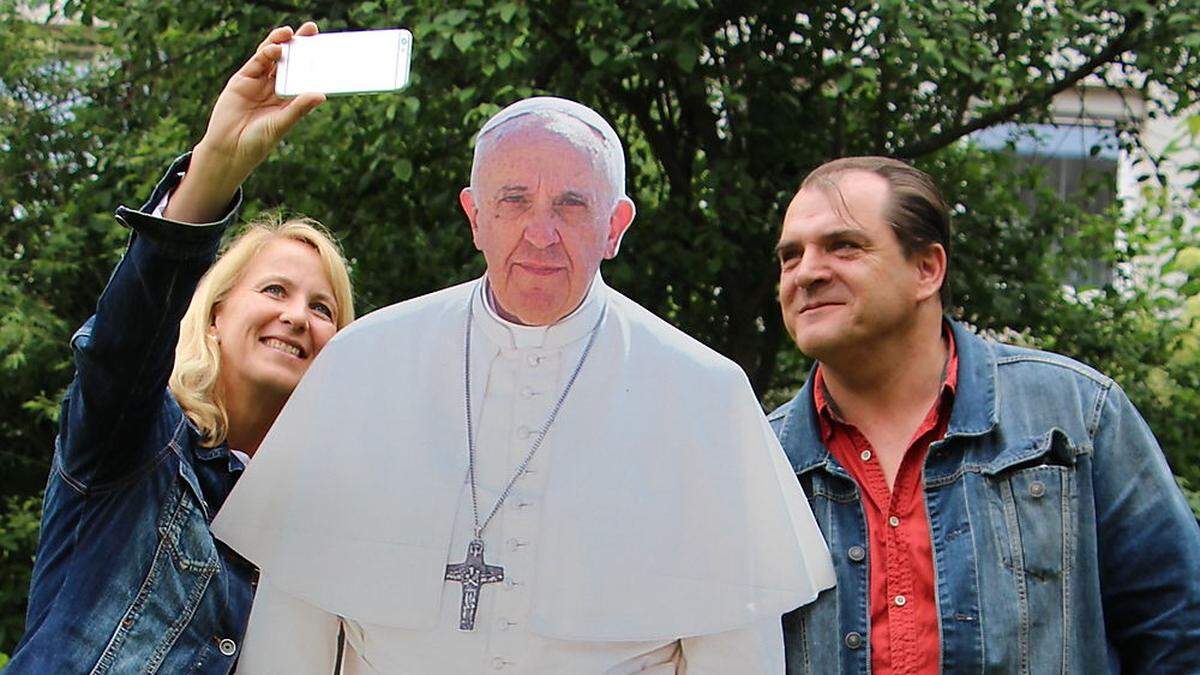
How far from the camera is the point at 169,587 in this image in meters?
2.41

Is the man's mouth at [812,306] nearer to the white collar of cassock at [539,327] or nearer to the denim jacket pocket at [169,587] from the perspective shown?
the white collar of cassock at [539,327]

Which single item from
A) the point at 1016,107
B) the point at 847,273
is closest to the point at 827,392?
the point at 847,273

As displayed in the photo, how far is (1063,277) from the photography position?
6.24 metres

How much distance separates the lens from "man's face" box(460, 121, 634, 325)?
2.26m

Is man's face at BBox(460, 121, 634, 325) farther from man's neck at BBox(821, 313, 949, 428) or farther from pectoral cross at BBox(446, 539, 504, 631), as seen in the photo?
man's neck at BBox(821, 313, 949, 428)

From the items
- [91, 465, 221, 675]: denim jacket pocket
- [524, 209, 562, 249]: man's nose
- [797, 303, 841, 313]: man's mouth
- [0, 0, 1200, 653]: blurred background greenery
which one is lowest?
[91, 465, 221, 675]: denim jacket pocket

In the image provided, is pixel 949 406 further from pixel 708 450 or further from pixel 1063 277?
pixel 1063 277

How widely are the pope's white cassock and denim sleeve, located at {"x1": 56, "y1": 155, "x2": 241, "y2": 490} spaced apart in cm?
22

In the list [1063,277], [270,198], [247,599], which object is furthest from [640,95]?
[247,599]

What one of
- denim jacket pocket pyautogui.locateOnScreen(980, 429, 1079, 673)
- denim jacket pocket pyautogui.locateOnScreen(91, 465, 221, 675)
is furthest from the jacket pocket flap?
denim jacket pocket pyautogui.locateOnScreen(91, 465, 221, 675)

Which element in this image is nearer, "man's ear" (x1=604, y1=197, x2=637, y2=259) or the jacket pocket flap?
"man's ear" (x1=604, y1=197, x2=637, y2=259)

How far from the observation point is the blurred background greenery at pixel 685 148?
507cm

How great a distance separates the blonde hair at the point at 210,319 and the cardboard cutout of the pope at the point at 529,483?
0.24m

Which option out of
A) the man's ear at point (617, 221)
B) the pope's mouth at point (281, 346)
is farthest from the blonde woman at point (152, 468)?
the man's ear at point (617, 221)
